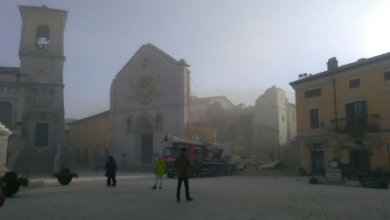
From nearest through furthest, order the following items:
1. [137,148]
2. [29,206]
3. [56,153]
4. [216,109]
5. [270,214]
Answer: [270,214] → [29,206] → [56,153] → [137,148] → [216,109]

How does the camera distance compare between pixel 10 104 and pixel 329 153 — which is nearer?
pixel 329 153

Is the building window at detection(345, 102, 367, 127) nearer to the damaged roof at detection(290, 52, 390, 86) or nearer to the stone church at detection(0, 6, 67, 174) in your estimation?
the damaged roof at detection(290, 52, 390, 86)

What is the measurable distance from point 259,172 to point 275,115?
16763mm

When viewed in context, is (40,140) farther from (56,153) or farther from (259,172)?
(259,172)

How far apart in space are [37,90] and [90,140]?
597 inches

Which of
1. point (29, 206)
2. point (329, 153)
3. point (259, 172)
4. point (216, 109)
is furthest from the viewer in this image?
point (216, 109)

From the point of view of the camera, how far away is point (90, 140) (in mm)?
50656

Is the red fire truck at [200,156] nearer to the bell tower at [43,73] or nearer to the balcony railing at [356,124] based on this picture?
the balcony railing at [356,124]

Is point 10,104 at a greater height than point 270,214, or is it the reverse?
point 10,104

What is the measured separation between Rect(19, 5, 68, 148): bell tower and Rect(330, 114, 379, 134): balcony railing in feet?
91.5

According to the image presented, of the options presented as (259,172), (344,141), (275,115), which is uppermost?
(275,115)

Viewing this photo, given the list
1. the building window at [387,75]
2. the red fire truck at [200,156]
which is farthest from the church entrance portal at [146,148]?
the building window at [387,75]

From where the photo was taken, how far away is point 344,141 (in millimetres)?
25984

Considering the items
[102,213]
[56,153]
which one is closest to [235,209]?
[102,213]
